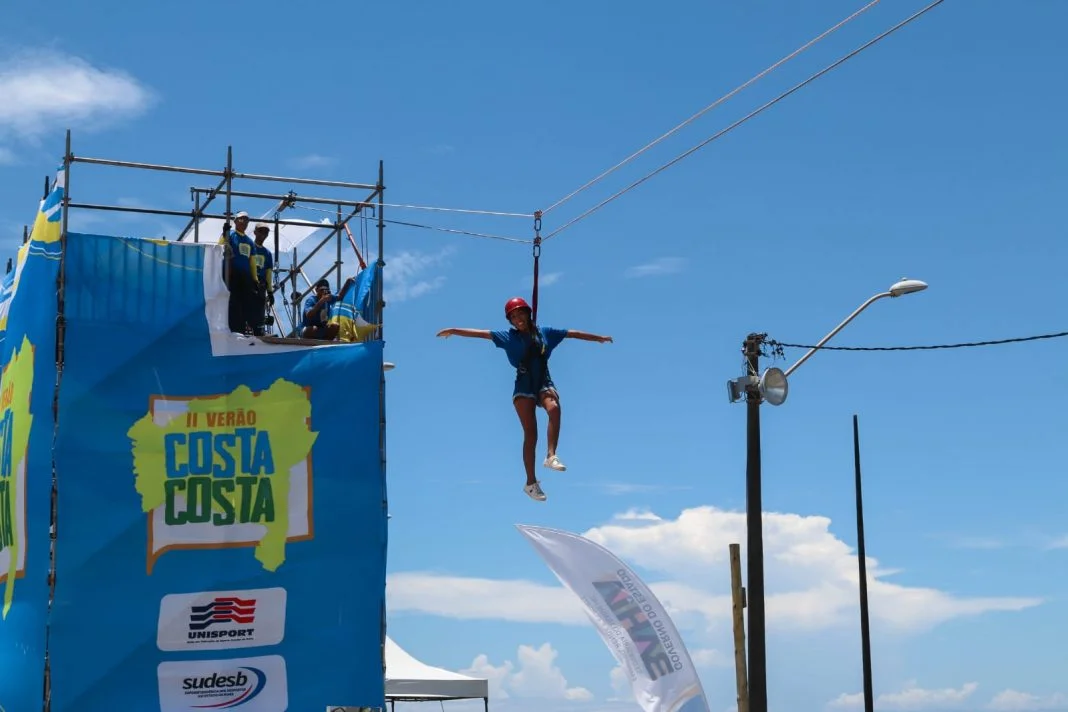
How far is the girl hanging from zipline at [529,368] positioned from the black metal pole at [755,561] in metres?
2.24

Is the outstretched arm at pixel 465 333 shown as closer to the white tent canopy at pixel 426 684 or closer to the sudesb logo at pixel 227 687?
the sudesb logo at pixel 227 687

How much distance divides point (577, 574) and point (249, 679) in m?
4.57

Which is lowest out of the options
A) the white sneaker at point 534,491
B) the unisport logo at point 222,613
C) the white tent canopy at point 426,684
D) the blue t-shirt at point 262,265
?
the white tent canopy at point 426,684

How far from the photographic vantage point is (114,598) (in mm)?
18141

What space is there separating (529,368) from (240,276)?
4899 millimetres

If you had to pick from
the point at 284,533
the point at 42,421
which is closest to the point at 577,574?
the point at 284,533

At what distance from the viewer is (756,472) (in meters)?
16.0

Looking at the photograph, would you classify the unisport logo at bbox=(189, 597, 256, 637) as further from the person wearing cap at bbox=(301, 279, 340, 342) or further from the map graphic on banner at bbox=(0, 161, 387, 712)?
the person wearing cap at bbox=(301, 279, 340, 342)

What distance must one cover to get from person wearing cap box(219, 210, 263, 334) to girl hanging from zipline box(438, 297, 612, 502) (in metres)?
4.33

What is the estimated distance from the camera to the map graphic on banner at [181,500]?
18109 millimetres

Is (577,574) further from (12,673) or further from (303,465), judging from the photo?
(12,673)

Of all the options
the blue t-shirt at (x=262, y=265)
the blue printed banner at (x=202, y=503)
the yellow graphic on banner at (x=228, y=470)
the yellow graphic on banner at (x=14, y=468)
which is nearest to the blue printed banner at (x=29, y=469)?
the yellow graphic on banner at (x=14, y=468)

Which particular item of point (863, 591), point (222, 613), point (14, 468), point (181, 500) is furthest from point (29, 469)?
point (863, 591)

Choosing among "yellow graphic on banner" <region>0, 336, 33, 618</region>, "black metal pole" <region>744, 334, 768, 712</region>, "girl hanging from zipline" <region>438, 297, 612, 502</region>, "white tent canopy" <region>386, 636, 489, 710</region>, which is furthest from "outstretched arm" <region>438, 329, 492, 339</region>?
"white tent canopy" <region>386, 636, 489, 710</region>
